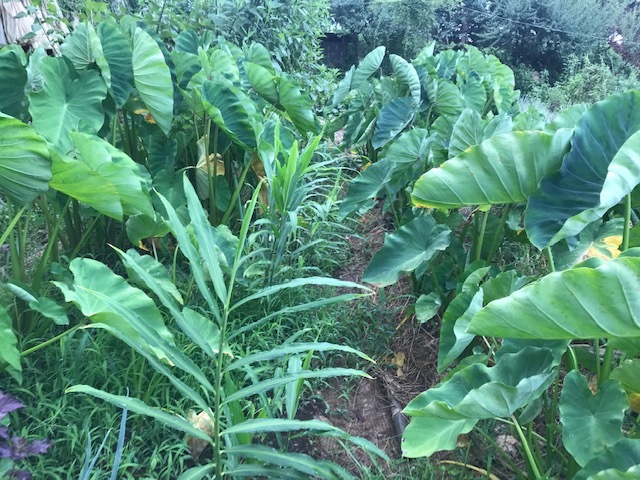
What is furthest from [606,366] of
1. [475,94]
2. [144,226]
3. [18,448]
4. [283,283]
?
[475,94]

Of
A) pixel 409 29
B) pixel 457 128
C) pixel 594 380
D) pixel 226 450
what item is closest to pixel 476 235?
pixel 457 128

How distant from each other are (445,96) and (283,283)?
4.89ft

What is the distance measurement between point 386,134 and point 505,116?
81cm

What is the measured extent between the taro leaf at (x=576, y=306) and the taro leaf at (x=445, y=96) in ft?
5.70

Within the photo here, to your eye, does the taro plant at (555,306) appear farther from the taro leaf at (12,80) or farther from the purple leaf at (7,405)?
the taro leaf at (12,80)

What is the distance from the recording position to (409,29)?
8602 mm

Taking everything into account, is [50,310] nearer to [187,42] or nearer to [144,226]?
[144,226]

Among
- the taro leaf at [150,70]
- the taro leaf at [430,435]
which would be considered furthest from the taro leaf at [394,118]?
the taro leaf at [430,435]

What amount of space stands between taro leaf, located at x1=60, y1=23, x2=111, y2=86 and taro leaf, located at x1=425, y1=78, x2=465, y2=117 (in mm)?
1436

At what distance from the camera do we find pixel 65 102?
1572mm

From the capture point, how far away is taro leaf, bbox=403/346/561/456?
0.79 m

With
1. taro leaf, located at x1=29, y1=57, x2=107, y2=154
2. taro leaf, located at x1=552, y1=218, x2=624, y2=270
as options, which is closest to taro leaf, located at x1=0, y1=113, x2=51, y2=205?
taro leaf, located at x1=29, y1=57, x2=107, y2=154

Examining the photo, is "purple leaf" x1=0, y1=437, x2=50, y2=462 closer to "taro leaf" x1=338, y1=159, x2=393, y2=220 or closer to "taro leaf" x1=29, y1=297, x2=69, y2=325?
"taro leaf" x1=29, y1=297, x2=69, y2=325

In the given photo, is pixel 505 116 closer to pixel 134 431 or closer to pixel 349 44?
pixel 134 431
